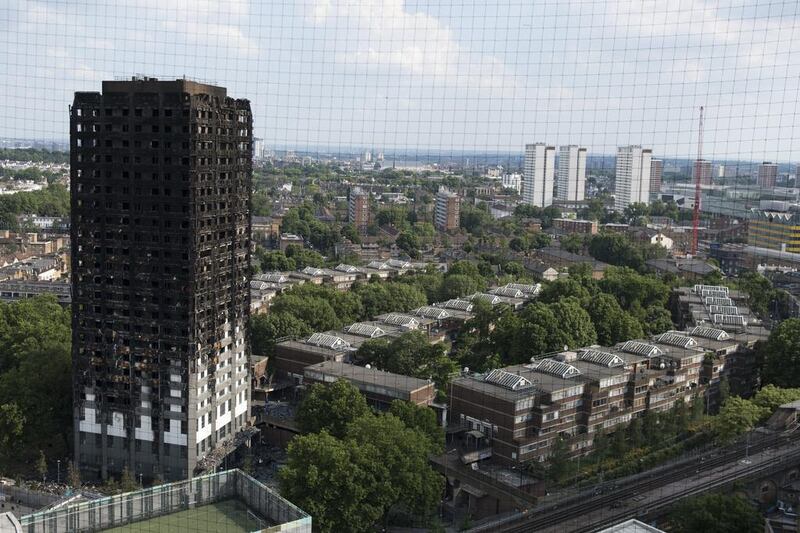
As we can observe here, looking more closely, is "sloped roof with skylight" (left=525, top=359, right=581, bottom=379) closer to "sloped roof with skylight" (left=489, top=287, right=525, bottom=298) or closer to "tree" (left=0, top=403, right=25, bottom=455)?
"tree" (left=0, top=403, right=25, bottom=455)

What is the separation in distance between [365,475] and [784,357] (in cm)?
525

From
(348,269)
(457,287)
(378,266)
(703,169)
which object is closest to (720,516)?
(457,287)

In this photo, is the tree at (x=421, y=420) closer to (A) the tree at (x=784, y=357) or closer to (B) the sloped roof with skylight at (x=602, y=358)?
(B) the sloped roof with skylight at (x=602, y=358)

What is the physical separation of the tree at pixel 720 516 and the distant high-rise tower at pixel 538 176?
1779cm

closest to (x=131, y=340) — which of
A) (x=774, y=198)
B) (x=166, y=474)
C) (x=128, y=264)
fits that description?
(x=128, y=264)

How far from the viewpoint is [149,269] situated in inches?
271

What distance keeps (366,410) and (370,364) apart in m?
→ 1.92

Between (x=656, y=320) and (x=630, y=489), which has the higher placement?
(x=656, y=320)

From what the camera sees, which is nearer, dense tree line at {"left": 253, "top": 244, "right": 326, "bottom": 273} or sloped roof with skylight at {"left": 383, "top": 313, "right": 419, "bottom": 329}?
sloped roof with skylight at {"left": 383, "top": 313, "right": 419, "bottom": 329}

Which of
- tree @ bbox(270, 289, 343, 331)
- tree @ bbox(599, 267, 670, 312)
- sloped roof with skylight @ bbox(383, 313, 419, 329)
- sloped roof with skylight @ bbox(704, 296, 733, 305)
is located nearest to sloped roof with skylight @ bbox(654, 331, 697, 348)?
sloped roof with skylight @ bbox(704, 296, 733, 305)

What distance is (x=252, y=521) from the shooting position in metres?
4.66

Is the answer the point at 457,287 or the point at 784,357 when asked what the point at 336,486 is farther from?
the point at 457,287

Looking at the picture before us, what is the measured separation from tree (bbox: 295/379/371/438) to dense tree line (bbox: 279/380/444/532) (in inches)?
13.6

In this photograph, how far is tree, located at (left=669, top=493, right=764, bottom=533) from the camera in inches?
204
